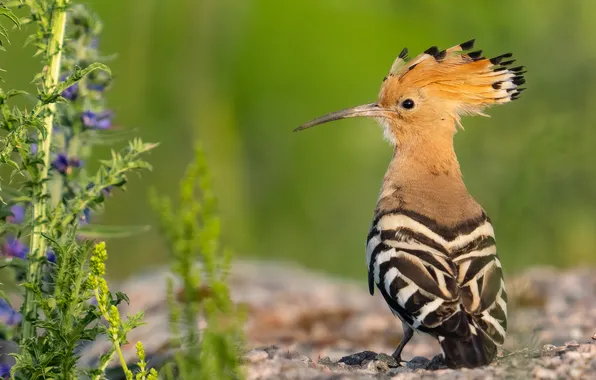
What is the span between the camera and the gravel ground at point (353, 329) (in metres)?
3.32

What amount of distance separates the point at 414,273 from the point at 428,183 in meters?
0.97

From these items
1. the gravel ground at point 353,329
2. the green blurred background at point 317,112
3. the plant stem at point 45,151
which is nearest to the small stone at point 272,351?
the gravel ground at point 353,329

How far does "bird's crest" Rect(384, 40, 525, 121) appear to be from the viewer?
4.82m

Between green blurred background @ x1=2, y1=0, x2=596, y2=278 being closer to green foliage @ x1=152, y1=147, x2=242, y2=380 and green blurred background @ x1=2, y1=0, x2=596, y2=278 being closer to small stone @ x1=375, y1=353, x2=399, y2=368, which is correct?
small stone @ x1=375, y1=353, x2=399, y2=368

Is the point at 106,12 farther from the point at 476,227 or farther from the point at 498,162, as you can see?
the point at 476,227

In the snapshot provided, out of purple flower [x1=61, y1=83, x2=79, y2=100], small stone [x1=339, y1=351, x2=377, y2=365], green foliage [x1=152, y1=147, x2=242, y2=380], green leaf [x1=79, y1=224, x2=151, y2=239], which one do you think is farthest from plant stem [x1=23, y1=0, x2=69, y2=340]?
small stone [x1=339, y1=351, x2=377, y2=365]

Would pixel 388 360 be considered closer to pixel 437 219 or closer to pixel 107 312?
pixel 437 219

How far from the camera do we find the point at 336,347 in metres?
5.35

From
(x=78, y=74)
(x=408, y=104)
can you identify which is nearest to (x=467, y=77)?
(x=408, y=104)

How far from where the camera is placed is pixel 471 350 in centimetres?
348

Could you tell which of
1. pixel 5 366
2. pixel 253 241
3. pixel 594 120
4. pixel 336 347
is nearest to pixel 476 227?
pixel 336 347

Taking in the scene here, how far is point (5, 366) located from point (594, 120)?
16.1 feet

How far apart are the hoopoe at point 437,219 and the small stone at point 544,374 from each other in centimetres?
28

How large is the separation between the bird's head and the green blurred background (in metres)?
0.32
